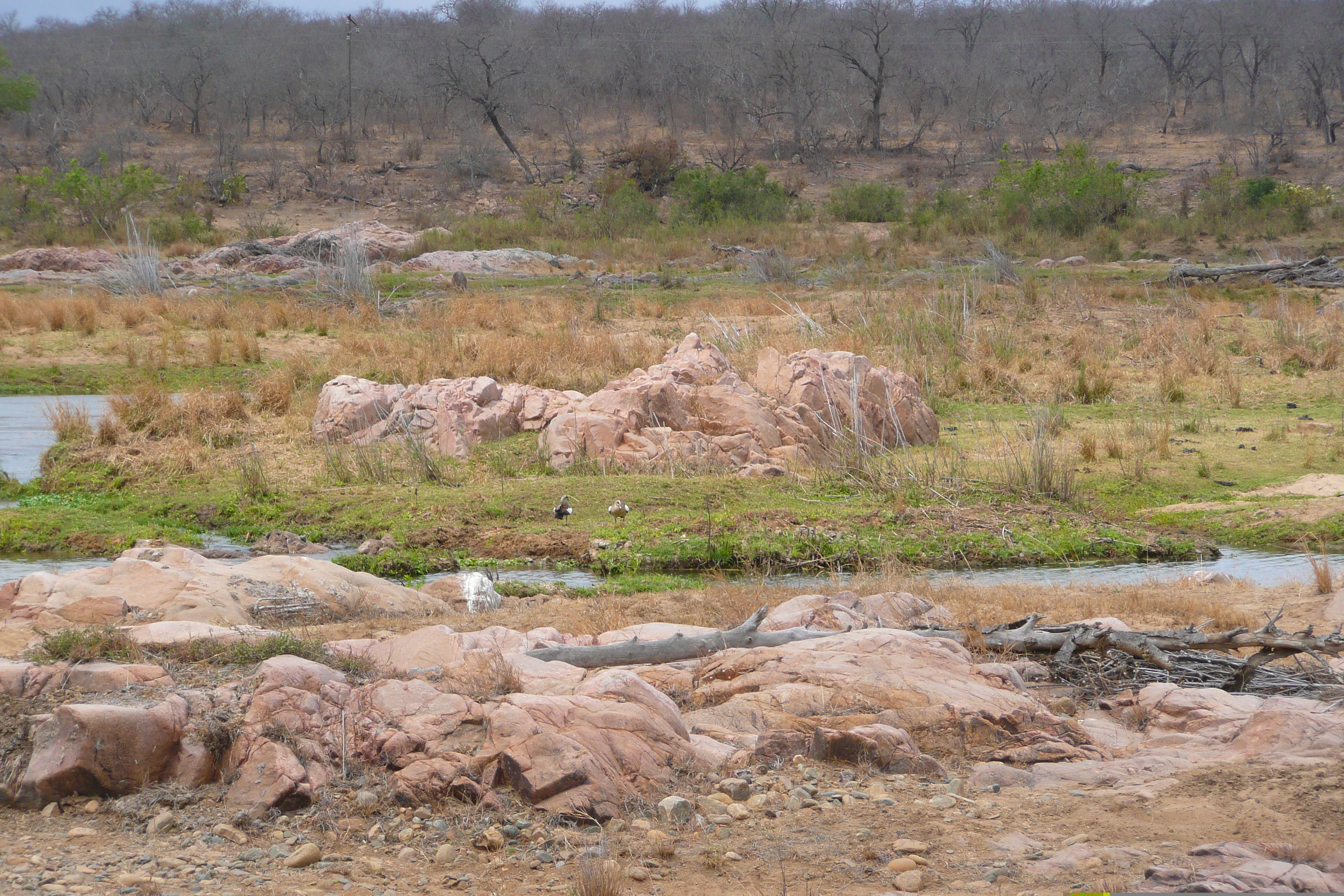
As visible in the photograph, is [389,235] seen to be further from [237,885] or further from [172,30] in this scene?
[172,30]

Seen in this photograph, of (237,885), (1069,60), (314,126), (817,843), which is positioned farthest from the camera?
(1069,60)

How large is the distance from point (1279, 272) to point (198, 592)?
73.0ft

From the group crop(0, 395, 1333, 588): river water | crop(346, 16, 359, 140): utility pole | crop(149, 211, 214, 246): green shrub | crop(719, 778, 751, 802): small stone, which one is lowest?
crop(0, 395, 1333, 588): river water

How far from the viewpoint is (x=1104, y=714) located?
16.9 ft

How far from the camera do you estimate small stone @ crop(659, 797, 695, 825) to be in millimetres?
3775

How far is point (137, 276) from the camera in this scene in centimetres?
2064

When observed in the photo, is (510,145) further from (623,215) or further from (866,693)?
(866,693)

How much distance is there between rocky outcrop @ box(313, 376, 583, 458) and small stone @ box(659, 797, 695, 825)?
8378 millimetres

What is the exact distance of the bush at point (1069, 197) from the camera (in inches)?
1133

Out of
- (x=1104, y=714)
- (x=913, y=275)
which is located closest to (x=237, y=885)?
(x=1104, y=714)

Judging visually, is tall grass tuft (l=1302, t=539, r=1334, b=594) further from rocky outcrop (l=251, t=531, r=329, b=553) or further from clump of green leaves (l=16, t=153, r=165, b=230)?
clump of green leaves (l=16, t=153, r=165, b=230)

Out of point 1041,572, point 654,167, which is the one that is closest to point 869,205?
point 654,167

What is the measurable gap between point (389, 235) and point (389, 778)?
28476 mm

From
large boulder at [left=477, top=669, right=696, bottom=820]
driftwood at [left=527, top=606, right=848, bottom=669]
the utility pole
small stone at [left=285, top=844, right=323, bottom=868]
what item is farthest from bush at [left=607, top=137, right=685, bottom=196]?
small stone at [left=285, top=844, right=323, bottom=868]
